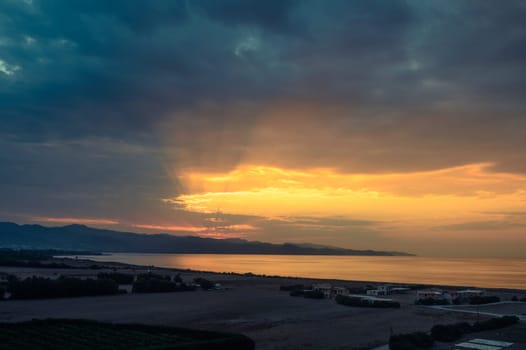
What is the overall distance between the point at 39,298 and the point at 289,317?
2352cm

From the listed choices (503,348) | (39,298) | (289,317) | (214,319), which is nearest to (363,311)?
(289,317)

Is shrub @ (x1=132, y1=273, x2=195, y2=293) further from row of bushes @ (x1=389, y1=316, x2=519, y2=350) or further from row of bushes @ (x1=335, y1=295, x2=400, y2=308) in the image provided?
row of bushes @ (x1=389, y1=316, x2=519, y2=350)

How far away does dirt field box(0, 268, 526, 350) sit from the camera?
29656mm

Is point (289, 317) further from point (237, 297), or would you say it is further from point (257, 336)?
point (237, 297)

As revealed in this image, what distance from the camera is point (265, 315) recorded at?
3862cm

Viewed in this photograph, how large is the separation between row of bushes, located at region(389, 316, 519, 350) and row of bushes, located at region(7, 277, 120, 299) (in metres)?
32.9

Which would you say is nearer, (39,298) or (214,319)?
(214,319)

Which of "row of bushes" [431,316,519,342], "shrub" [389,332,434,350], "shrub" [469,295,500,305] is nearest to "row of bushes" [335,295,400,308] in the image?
"shrub" [469,295,500,305]

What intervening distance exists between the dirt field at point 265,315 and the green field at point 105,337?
3533 millimetres

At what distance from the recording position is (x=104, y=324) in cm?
2938

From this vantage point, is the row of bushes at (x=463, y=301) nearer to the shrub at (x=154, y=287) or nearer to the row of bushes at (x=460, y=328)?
the row of bushes at (x=460, y=328)

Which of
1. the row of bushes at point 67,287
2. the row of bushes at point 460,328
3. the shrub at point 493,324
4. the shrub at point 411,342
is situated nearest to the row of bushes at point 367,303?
the row of bushes at point 460,328

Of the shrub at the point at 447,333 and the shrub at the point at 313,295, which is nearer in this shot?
the shrub at the point at 447,333

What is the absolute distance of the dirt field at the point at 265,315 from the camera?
2966 centimetres
